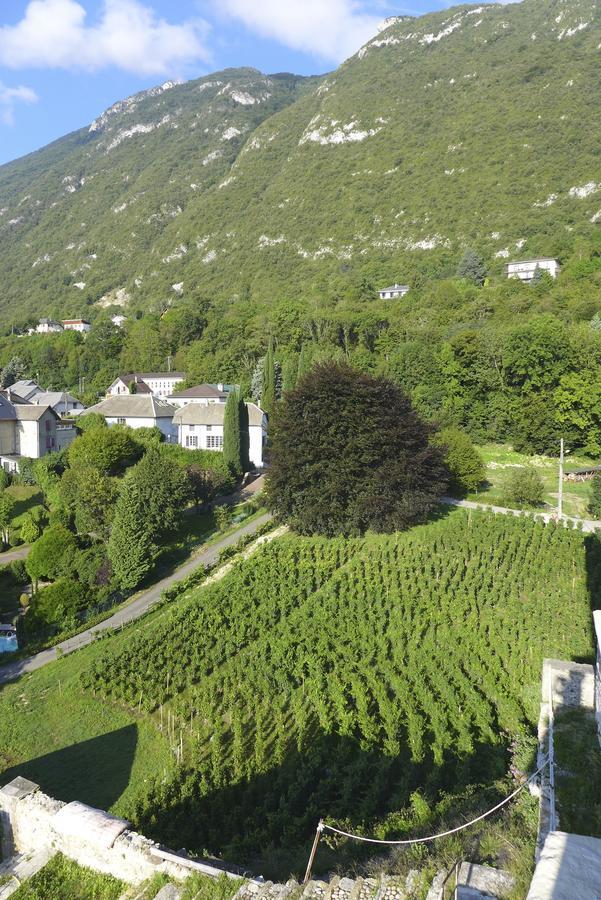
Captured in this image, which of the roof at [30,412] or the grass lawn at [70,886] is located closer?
the grass lawn at [70,886]

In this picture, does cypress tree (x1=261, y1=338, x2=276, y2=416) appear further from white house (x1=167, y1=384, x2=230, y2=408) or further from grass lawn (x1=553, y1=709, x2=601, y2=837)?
grass lawn (x1=553, y1=709, x2=601, y2=837)

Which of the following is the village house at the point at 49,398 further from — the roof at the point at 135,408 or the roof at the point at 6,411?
the roof at the point at 6,411

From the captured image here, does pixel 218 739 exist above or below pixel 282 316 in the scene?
below

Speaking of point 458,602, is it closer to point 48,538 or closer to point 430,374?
point 48,538

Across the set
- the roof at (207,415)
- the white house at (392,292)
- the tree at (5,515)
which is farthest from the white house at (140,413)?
the white house at (392,292)

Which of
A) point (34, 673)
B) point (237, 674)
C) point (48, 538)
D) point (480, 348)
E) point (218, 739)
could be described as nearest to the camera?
point (218, 739)

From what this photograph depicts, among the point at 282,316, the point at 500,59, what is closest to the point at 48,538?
the point at 282,316

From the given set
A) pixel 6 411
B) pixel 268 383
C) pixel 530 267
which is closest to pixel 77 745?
pixel 6 411

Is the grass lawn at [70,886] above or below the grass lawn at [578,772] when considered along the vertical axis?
below
